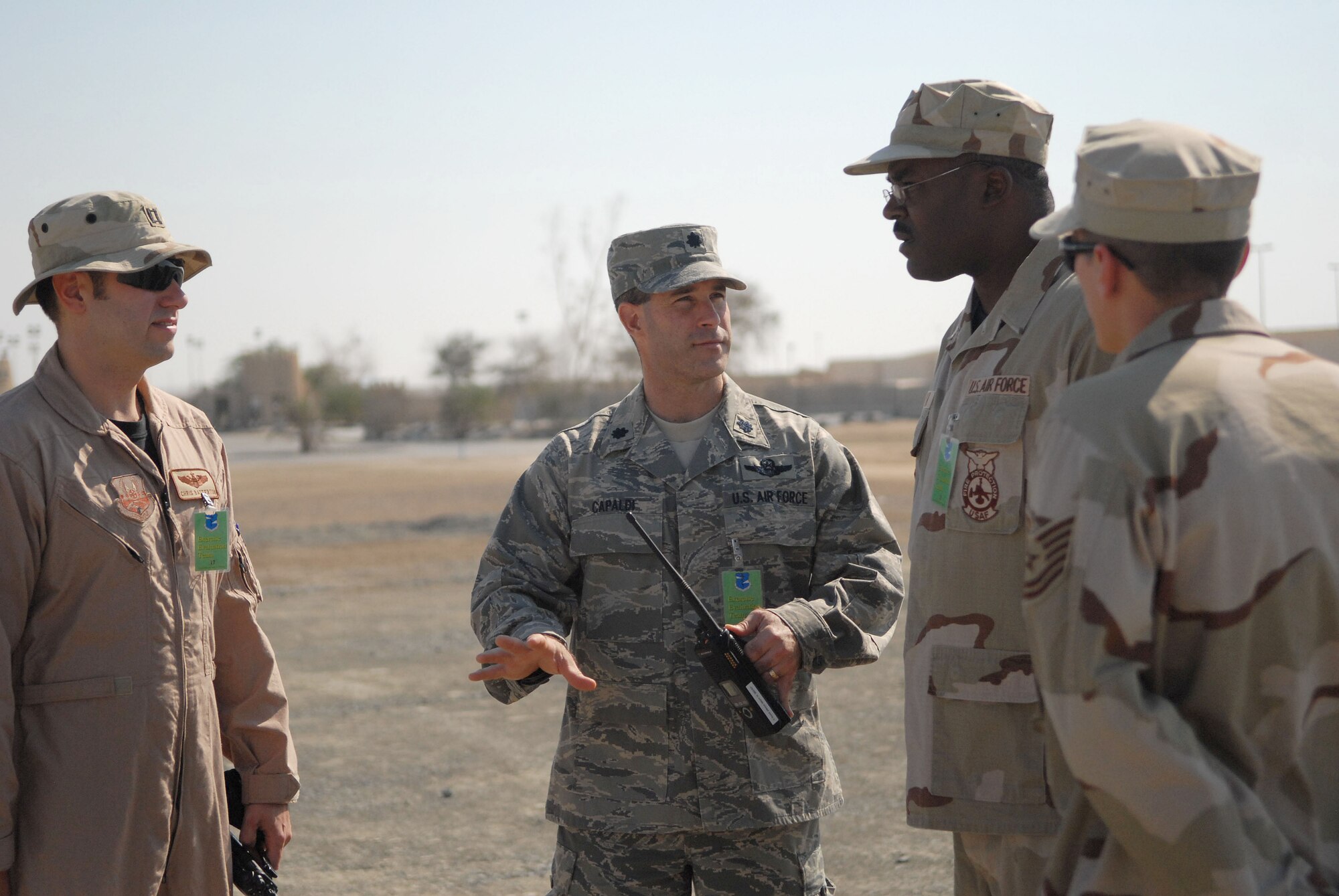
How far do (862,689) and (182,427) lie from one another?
5.50 meters

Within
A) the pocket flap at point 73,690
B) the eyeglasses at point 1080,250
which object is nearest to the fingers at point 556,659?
the pocket flap at point 73,690

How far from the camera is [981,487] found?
2691 mm

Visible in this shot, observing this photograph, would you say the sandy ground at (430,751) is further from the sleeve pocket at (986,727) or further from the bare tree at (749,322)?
the bare tree at (749,322)

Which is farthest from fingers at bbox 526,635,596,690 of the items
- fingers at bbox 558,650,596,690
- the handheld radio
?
the handheld radio

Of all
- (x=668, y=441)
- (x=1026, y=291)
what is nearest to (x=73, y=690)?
(x=668, y=441)

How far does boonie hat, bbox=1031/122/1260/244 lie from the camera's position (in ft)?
6.07

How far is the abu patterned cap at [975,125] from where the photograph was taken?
9.38 feet

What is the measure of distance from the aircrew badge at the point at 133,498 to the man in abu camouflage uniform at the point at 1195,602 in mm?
2255

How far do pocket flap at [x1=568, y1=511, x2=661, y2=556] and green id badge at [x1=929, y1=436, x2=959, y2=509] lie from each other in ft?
2.78

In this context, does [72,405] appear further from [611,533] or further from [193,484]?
[611,533]

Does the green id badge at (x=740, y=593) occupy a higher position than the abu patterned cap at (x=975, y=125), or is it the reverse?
the abu patterned cap at (x=975, y=125)

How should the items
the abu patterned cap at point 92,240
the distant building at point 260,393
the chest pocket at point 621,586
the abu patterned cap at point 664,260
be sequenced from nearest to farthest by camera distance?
the abu patterned cap at point 92,240 → the chest pocket at point 621,586 → the abu patterned cap at point 664,260 → the distant building at point 260,393

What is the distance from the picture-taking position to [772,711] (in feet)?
9.95

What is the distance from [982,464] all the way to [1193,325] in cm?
86
